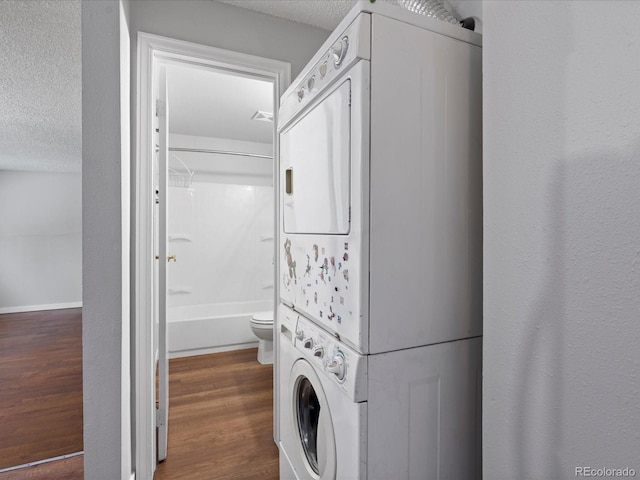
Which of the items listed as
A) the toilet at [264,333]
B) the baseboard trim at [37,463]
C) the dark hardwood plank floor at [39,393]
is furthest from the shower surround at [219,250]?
the baseboard trim at [37,463]

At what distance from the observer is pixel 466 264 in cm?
108

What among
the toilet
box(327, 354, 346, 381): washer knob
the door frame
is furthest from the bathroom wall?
box(327, 354, 346, 381): washer knob

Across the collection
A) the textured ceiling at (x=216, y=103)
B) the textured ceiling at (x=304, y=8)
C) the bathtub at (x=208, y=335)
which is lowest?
the bathtub at (x=208, y=335)

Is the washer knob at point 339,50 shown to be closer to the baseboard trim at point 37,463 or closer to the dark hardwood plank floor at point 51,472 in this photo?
the dark hardwood plank floor at point 51,472

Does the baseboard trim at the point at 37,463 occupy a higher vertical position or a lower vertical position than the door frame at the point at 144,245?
lower

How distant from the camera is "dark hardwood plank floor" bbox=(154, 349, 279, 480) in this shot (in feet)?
5.87

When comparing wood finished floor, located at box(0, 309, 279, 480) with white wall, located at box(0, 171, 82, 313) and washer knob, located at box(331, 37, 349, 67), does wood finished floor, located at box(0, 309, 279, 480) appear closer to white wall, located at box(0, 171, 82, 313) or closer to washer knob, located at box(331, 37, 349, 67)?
washer knob, located at box(331, 37, 349, 67)

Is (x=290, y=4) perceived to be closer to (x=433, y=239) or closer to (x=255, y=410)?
(x=433, y=239)

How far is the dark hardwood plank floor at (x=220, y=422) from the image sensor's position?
1.79m

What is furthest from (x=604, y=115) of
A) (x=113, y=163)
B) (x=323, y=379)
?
(x=113, y=163)

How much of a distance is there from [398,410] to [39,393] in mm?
2880

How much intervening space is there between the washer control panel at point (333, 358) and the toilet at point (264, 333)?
178 centimetres

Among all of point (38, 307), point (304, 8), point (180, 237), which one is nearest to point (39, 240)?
point (38, 307)

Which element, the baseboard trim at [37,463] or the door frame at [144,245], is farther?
the baseboard trim at [37,463]
